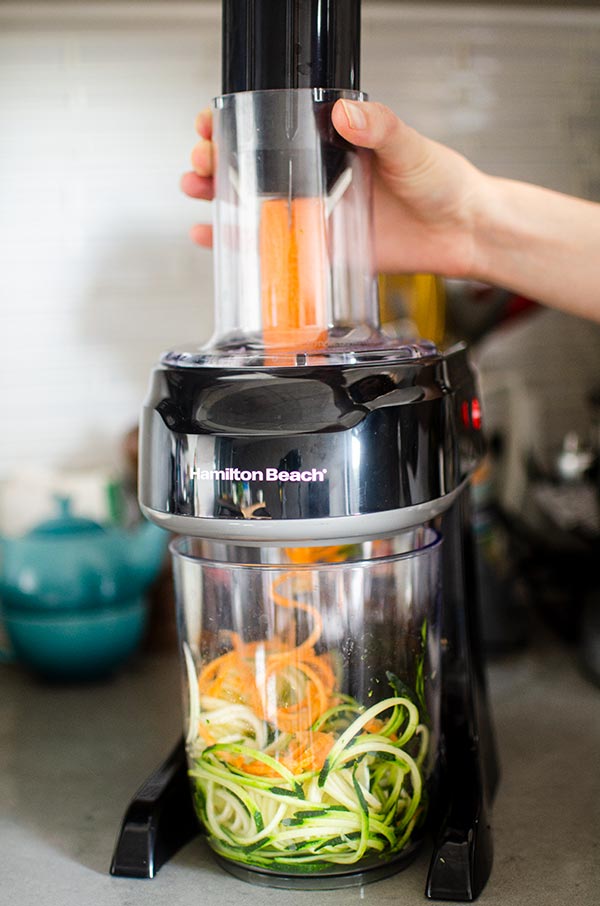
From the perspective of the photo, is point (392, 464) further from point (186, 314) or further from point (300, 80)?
point (186, 314)

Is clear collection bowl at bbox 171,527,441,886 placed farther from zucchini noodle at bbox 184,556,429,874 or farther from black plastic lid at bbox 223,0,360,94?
black plastic lid at bbox 223,0,360,94

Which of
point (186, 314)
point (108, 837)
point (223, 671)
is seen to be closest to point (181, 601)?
point (223, 671)

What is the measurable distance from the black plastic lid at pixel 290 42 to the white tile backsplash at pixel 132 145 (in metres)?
0.65

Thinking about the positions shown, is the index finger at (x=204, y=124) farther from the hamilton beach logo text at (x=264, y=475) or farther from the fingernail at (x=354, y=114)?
the hamilton beach logo text at (x=264, y=475)

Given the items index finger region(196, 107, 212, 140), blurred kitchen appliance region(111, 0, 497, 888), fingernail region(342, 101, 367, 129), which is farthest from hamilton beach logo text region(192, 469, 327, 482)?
index finger region(196, 107, 212, 140)

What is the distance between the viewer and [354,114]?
1.98 feet

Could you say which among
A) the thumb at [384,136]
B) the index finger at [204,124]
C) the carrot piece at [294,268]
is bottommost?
the carrot piece at [294,268]

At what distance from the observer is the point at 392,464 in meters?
0.56

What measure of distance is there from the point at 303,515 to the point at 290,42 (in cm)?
27

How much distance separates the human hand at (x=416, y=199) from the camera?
28.7 inches

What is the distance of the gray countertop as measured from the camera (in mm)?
619

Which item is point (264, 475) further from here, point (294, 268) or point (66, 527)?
point (66, 527)

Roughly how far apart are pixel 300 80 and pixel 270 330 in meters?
0.15

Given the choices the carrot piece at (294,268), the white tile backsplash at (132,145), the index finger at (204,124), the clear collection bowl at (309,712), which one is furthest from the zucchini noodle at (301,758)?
the white tile backsplash at (132,145)
